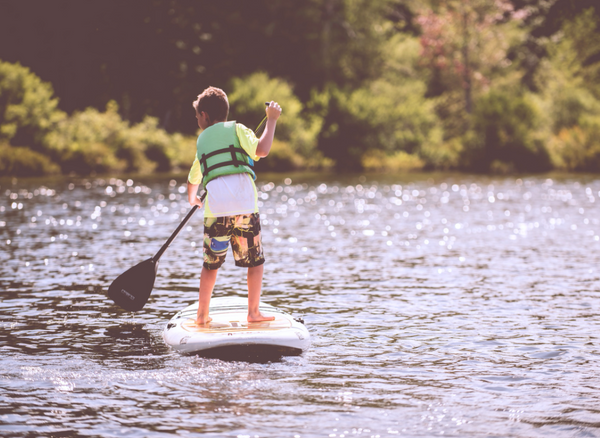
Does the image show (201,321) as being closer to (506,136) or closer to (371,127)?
(506,136)

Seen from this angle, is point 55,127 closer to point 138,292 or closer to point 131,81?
point 131,81

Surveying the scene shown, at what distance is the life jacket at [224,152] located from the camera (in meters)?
7.75

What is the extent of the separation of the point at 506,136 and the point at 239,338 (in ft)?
144

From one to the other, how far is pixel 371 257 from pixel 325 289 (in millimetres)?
3663

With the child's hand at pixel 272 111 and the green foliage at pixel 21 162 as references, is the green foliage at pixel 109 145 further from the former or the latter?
the child's hand at pixel 272 111

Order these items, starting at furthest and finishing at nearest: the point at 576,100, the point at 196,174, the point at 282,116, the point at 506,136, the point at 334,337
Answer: the point at 282,116
the point at 576,100
the point at 506,136
the point at 334,337
the point at 196,174

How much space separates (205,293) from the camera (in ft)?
26.4

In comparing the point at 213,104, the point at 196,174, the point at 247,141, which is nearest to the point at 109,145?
the point at 196,174

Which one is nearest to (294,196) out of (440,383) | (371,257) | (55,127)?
(371,257)

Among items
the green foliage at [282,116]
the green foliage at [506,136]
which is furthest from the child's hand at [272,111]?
the green foliage at [282,116]

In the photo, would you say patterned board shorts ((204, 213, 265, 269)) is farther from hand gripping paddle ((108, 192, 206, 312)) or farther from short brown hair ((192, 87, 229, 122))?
hand gripping paddle ((108, 192, 206, 312))

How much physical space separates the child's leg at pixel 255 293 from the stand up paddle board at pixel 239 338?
0.07 meters

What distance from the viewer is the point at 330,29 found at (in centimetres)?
6056

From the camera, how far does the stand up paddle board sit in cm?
756
